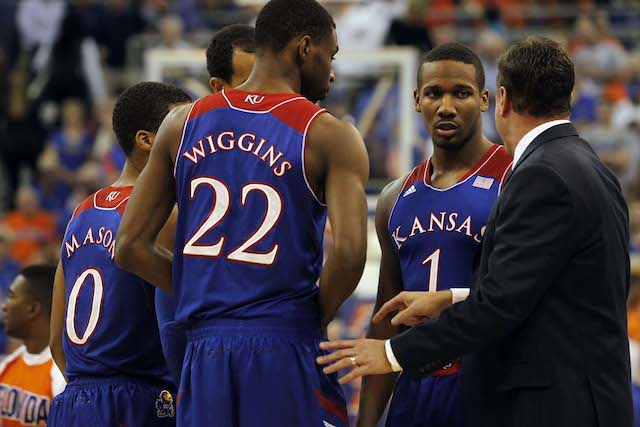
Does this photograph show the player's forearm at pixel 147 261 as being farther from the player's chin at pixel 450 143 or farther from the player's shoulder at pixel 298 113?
the player's chin at pixel 450 143

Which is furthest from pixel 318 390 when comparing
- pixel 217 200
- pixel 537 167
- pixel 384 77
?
pixel 384 77

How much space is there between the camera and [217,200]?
14.0 feet

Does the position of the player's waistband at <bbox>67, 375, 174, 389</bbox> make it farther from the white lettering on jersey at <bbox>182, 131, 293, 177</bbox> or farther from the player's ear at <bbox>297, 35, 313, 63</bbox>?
the player's ear at <bbox>297, 35, 313, 63</bbox>

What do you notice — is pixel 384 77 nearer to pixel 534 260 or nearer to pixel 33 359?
pixel 33 359

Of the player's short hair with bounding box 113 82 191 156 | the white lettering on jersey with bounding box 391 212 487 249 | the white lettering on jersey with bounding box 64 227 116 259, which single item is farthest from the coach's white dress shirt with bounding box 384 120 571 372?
the player's short hair with bounding box 113 82 191 156

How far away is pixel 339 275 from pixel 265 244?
305 mm

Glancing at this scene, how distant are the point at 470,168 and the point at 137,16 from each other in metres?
12.7

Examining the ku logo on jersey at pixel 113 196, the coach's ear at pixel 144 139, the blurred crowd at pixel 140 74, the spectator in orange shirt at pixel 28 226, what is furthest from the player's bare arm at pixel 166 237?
the spectator in orange shirt at pixel 28 226

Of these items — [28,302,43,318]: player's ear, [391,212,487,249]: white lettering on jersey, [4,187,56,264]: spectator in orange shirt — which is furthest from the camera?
[4,187,56,264]: spectator in orange shirt

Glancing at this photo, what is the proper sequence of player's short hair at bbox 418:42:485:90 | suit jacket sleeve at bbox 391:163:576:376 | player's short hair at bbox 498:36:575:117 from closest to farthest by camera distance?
suit jacket sleeve at bbox 391:163:576:376 → player's short hair at bbox 498:36:575:117 → player's short hair at bbox 418:42:485:90

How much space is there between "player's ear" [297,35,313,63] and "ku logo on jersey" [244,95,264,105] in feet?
0.77

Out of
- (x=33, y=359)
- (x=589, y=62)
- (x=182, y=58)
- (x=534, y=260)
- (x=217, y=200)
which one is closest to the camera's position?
(x=534, y=260)

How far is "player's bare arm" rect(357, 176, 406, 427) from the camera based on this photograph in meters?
5.04

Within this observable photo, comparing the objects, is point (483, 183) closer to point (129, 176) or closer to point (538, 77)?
point (538, 77)
